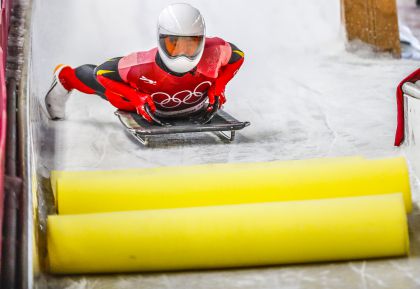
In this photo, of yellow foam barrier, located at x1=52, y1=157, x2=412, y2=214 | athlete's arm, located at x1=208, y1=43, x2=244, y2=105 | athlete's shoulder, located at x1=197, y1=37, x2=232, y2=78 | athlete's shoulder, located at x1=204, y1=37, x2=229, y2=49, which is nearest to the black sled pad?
athlete's arm, located at x1=208, y1=43, x2=244, y2=105

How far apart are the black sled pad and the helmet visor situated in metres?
0.30

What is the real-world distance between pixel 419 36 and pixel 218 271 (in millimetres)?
3372

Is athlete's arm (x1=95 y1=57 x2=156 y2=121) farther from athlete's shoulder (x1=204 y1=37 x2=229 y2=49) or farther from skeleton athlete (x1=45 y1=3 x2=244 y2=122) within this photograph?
athlete's shoulder (x1=204 y1=37 x2=229 y2=49)

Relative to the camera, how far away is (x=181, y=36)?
345 cm

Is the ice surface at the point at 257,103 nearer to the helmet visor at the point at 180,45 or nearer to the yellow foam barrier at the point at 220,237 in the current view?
the yellow foam barrier at the point at 220,237

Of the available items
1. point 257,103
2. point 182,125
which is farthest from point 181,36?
point 257,103

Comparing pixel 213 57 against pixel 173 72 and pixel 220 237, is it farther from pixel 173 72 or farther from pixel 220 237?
pixel 220 237

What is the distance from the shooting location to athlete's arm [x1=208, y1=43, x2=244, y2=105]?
12.2ft

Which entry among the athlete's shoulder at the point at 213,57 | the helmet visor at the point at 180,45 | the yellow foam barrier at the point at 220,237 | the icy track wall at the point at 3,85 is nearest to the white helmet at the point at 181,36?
the helmet visor at the point at 180,45

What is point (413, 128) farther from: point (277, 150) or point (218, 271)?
point (218, 271)

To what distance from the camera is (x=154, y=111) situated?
367 cm

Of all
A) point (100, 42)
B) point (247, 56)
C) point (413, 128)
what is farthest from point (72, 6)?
point (413, 128)

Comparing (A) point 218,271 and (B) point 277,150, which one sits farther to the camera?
(B) point 277,150

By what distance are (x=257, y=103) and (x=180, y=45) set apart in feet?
2.59
